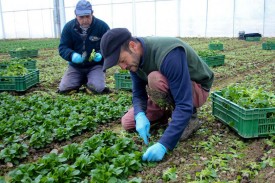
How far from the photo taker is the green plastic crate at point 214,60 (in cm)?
916

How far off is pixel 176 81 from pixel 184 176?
90 cm

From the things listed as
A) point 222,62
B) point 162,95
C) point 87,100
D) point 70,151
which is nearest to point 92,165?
point 70,151

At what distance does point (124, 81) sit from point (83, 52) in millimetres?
994

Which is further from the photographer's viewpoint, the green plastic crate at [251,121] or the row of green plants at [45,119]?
the row of green plants at [45,119]

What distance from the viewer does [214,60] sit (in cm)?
929

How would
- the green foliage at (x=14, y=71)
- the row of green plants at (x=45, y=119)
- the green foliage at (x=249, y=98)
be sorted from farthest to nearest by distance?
the green foliage at (x=14, y=71)
the row of green plants at (x=45, y=119)
the green foliage at (x=249, y=98)

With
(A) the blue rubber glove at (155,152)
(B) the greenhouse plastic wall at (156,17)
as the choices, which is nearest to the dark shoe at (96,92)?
(A) the blue rubber glove at (155,152)

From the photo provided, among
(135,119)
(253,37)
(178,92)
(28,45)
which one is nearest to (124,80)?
(135,119)

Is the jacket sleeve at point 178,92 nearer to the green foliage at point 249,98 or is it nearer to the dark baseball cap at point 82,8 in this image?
the green foliage at point 249,98

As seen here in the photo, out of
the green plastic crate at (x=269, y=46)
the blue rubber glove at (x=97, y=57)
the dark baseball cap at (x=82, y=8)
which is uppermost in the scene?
the dark baseball cap at (x=82, y=8)

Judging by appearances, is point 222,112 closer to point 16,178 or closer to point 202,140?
point 202,140

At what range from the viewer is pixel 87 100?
5750 mm

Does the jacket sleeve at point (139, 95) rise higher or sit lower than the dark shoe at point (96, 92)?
higher

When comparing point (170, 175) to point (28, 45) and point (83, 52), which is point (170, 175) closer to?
point (83, 52)
